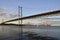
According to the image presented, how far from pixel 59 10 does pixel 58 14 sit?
0.62 meters

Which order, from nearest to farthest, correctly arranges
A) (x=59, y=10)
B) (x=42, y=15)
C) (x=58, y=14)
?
(x=59, y=10)
(x=58, y=14)
(x=42, y=15)

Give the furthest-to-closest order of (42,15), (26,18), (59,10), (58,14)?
(26,18)
(42,15)
(58,14)
(59,10)

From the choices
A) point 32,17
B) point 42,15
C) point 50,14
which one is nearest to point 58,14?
point 50,14

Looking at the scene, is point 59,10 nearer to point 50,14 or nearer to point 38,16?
point 50,14

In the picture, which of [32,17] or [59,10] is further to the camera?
[32,17]

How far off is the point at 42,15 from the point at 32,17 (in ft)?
2.36

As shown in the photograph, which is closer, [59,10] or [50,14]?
[59,10]

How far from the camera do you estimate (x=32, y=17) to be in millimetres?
10156

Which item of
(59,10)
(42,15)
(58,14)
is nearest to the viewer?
(59,10)

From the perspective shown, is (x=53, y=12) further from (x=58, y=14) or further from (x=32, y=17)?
(x=32, y=17)

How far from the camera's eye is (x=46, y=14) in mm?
9281

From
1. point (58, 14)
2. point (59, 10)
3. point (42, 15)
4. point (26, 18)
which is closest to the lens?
point (59, 10)

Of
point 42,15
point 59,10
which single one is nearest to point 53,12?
point 59,10

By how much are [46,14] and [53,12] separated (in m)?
0.75
